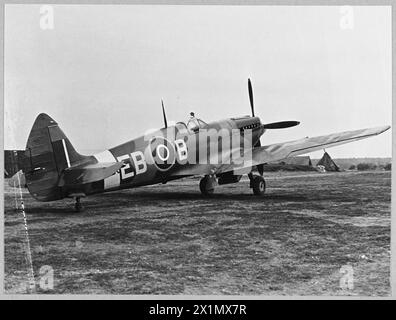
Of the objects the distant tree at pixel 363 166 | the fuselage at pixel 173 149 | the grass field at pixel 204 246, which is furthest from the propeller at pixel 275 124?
the grass field at pixel 204 246

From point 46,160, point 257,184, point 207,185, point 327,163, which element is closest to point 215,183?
point 207,185

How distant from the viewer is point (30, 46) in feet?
15.2

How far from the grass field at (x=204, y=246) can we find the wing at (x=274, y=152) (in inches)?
16.7

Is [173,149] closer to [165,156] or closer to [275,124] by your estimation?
[165,156]

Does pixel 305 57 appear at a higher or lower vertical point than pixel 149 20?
lower

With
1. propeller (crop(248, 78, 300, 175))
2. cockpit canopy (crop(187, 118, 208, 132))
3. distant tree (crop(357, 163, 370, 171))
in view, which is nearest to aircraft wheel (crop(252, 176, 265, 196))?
propeller (crop(248, 78, 300, 175))

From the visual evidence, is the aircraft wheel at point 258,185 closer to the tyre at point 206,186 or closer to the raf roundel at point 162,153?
the tyre at point 206,186

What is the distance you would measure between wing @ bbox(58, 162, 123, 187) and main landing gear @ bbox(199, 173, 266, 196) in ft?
3.02

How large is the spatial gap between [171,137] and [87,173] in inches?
37.6

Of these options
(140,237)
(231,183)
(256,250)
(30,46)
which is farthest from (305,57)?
(30,46)

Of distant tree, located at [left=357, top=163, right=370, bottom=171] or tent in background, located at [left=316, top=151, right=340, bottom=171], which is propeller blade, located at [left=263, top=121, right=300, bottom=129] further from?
distant tree, located at [left=357, top=163, right=370, bottom=171]

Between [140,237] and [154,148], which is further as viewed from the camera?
[154,148]

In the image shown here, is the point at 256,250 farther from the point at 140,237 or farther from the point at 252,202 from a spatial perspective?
the point at 140,237
